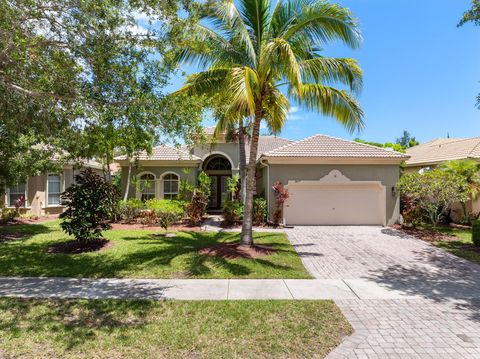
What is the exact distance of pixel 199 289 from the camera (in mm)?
6969

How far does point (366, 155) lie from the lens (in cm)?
1678

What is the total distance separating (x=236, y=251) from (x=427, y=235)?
31.3ft

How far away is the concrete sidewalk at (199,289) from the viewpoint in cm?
657

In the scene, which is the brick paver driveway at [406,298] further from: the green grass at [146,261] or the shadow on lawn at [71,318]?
the shadow on lawn at [71,318]

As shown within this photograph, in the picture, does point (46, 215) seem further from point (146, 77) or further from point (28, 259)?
point (146, 77)

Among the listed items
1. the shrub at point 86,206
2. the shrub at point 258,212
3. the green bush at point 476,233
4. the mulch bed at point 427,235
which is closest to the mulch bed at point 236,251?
the shrub at point 86,206

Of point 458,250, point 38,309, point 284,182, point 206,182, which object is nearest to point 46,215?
point 206,182

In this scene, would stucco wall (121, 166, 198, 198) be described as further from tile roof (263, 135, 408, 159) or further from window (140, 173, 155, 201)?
tile roof (263, 135, 408, 159)

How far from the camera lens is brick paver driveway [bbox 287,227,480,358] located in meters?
4.65

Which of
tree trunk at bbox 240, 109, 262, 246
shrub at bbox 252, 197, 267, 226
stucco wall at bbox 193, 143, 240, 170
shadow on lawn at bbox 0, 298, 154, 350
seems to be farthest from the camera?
stucco wall at bbox 193, 143, 240, 170

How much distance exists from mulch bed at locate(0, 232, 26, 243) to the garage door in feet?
41.1

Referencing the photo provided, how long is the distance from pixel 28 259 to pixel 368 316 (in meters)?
9.39

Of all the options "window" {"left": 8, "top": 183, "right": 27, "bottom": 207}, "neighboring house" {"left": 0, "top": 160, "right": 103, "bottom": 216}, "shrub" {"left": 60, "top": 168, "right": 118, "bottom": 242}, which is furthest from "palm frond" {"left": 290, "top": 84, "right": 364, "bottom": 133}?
"window" {"left": 8, "top": 183, "right": 27, "bottom": 207}

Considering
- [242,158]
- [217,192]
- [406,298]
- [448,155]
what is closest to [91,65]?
[406,298]
